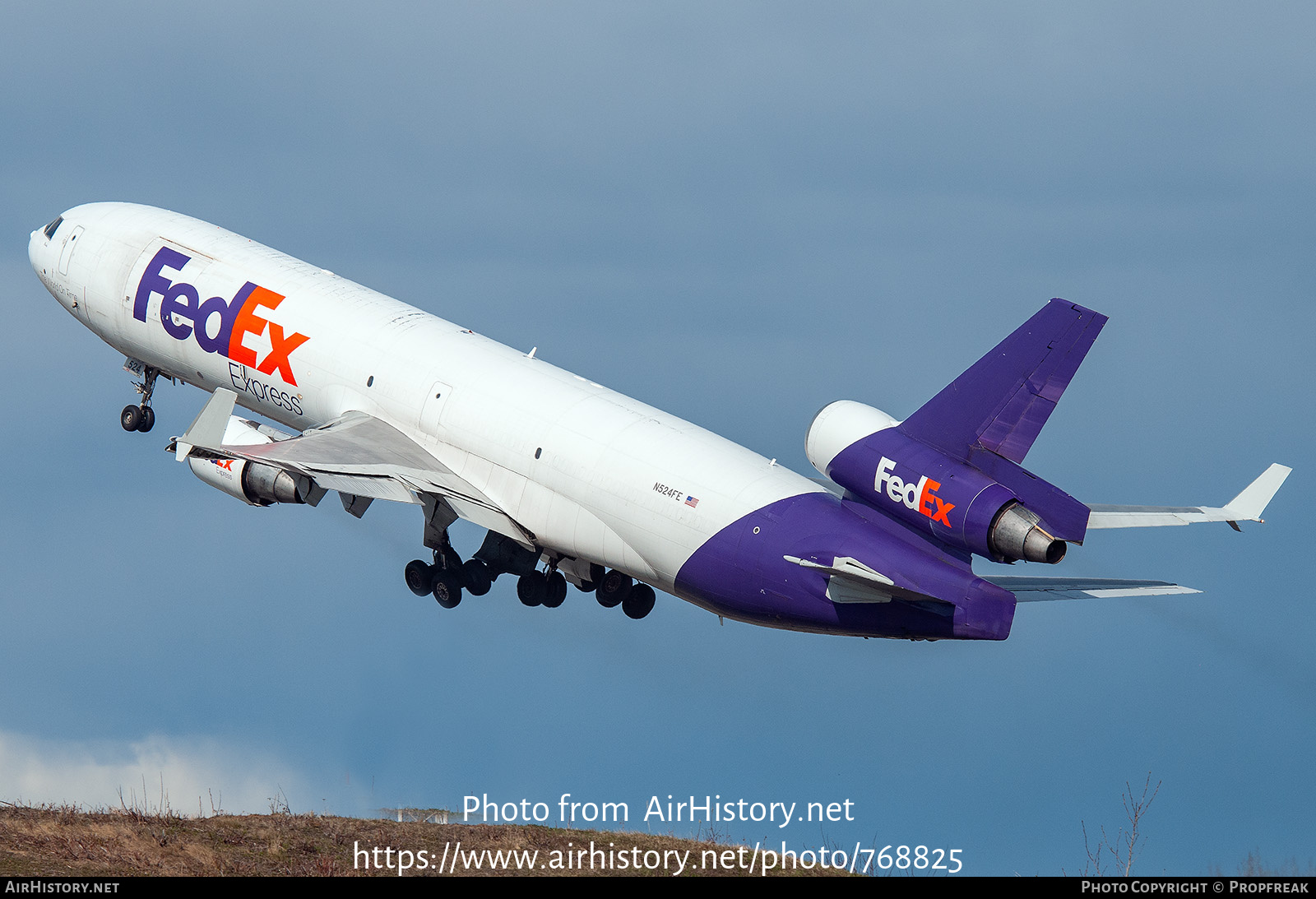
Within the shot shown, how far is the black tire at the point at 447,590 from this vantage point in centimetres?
4103

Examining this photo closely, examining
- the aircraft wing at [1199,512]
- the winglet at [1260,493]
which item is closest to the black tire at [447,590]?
the aircraft wing at [1199,512]

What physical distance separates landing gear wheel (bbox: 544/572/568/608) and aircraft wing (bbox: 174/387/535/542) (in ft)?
10.8

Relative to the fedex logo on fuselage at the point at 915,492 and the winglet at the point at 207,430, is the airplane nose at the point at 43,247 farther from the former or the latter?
the fedex logo on fuselage at the point at 915,492

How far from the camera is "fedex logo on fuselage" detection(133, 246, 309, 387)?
42.4 m

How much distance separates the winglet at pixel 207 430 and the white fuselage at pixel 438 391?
15.8 feet

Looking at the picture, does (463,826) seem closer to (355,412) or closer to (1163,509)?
(355,412)

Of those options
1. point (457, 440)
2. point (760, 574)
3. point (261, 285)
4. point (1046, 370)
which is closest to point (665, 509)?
point (760, 574)

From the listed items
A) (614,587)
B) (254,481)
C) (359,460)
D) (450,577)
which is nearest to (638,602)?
(614,587)

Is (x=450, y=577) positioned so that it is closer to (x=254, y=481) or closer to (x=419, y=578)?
(x=419, y=578)

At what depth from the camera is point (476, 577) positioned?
135 ft

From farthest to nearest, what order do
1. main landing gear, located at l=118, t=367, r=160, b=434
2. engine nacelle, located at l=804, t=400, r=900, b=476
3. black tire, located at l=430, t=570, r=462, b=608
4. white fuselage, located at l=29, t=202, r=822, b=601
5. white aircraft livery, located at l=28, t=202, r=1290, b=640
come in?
main landing gear, located at l=118, t=367, r=160, b=434 < black tire, located at l=430, t=570, r=462, b=608 < white fuselage, located at l=29, t=202, r=822, b=601 < engine nacelle, located at l=804, t=400, r=900, b=476 < white aircraft livery, located at l=28, t=202, r=1290, b=640

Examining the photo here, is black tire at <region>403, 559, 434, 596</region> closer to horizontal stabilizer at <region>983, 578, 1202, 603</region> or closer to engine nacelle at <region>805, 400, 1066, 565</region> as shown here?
engine nacelle at <region>805, 400, 1066, 565</region>

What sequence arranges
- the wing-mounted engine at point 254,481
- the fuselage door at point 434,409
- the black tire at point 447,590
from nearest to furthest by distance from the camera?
the wing-mounted engine at point 254,481 → the fuselage door at point 434,409 → the black tire at point 447,590

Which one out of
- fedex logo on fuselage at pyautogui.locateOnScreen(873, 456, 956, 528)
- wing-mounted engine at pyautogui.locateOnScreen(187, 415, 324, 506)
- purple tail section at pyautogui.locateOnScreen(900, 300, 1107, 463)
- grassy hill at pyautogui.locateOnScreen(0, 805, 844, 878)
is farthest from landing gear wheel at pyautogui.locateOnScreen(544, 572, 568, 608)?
purple tail section at pyautogui.locateOnScreen(900, 300, 1107, 463)
